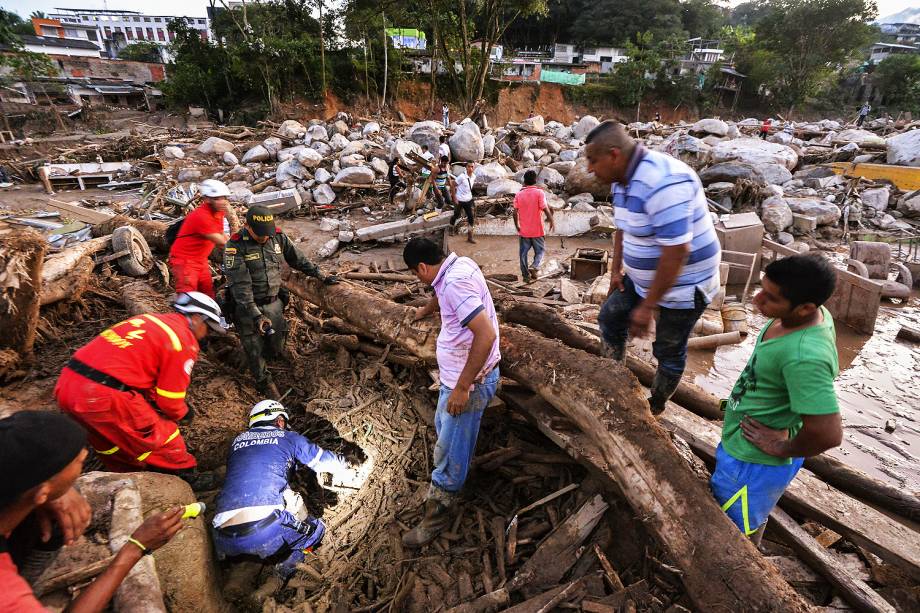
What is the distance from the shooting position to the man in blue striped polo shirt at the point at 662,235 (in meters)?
2.63

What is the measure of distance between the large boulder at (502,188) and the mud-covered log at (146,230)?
8.31 meters

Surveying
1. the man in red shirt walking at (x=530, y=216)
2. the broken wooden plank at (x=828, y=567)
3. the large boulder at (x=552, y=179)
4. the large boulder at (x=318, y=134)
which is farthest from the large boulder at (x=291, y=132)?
the broken wooden plank at (x=828, y=567)

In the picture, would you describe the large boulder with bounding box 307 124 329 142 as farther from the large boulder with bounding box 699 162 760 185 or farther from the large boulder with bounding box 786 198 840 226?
the large boulder with bounding box 786 198 840 226

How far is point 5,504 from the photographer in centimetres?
157

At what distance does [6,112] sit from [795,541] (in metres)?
36.9

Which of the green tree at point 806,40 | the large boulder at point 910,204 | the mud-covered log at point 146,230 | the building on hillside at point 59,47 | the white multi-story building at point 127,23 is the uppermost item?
the white multi-story building at point 127,23

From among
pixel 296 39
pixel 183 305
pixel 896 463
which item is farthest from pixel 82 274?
pixel 296 39

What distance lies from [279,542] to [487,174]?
12.1 meters

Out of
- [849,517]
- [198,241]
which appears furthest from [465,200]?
[849,517]

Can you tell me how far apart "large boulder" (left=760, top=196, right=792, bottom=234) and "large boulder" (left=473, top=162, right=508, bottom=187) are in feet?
23.7

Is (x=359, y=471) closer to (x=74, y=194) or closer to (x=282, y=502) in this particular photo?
(x=282, y=502)

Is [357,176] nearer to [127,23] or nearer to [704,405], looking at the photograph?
[704,405]

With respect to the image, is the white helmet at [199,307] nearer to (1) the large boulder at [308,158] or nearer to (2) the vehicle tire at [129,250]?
(2) the vehicle tire at [129,250]

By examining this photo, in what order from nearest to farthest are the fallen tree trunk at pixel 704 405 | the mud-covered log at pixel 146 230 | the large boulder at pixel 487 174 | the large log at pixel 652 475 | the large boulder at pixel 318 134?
the large log at pixel 652 475
the fallen tree trunk at pixel 704 405
the mud-covered log at pixel 146 230
the large boulder at pixel 487 174
the large boulder at pixel 318 134
